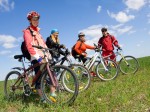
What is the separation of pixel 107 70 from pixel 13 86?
447 cm

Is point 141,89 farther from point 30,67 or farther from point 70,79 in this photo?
point 30,67

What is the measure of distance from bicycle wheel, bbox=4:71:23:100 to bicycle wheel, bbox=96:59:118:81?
4.12 metres

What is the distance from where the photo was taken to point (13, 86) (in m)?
9.34

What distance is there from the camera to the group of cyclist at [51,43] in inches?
312

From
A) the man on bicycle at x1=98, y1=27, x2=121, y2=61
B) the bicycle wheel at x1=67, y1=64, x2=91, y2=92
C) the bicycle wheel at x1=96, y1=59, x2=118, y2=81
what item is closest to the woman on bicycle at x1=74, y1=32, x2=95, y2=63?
the bicycle wheel at x1=96, y1=59, x2=118, y2=81

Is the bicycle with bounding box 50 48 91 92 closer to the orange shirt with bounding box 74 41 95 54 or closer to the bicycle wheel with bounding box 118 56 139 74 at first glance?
the orange shirt with bounding box 74 41 95 54

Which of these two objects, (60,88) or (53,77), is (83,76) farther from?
(53,77)

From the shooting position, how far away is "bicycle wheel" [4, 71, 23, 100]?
9102mm

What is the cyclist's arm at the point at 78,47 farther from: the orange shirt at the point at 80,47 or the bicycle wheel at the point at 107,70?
the bicycle wheel at the point at 107,70

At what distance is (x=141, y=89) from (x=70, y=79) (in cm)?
212

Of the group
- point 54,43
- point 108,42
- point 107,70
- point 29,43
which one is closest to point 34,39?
point 29,43

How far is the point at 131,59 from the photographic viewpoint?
14367mm

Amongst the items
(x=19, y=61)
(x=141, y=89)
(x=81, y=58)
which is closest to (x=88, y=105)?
(x=141, y=89)

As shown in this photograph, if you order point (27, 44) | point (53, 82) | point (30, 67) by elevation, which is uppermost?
point (27, 44)
